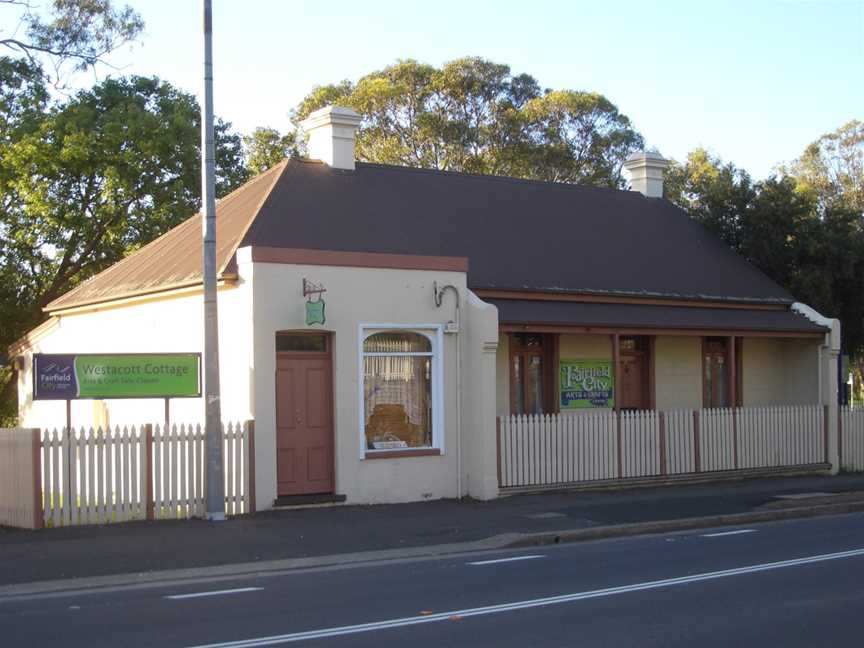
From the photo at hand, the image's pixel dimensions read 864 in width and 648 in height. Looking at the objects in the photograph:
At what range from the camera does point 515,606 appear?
29.4 ft

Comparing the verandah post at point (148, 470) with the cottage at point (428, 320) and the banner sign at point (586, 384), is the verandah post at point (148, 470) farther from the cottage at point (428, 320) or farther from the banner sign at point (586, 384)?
the banner sign at point (586, 384)

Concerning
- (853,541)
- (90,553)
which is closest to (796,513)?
(853,541)

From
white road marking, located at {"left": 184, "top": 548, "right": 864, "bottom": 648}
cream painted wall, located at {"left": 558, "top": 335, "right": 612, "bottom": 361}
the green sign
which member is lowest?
white road marking, located at {"left": 184, "top": 548, "right": 864, "bottom": 648}

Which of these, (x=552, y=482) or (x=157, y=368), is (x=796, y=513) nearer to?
(x=552, y=482)

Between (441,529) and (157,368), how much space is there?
14.6 ft

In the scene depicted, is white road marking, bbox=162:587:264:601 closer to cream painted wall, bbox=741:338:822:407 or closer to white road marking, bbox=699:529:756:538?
white road marking, bbox=699:529:756:538

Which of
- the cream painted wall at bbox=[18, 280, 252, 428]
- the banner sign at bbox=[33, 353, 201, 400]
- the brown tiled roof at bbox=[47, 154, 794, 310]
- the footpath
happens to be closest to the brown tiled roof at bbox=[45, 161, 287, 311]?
the brown tiled roof at bbox=[47, 154, 794, 310]

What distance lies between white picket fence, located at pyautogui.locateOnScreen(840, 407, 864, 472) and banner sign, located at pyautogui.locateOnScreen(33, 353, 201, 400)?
13.1 metres

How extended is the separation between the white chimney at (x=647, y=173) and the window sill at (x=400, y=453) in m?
11.0

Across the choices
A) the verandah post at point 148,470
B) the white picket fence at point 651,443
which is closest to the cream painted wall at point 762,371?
the white picket fence at point 651,443

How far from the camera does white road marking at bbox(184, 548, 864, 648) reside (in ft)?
25.5

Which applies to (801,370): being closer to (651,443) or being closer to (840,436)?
(840,436)

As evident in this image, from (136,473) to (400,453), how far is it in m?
4.00

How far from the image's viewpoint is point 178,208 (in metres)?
27.4
